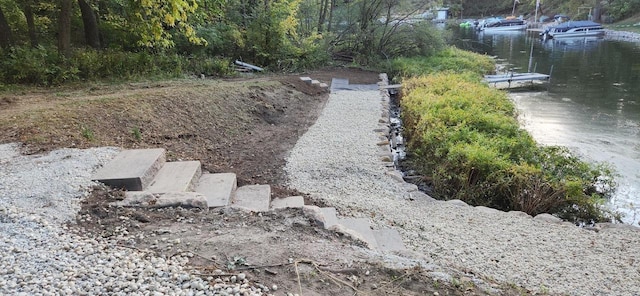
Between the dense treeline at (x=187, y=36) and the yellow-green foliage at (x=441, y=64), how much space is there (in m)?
0.83

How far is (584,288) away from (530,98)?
1344cm

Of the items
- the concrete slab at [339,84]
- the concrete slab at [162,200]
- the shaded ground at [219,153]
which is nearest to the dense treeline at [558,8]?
the concrete slab at [339,84]

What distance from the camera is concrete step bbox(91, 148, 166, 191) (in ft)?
13.1

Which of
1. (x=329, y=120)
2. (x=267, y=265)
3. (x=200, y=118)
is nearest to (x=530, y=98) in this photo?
(x=329, y=120)

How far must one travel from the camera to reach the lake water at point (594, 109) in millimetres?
8422

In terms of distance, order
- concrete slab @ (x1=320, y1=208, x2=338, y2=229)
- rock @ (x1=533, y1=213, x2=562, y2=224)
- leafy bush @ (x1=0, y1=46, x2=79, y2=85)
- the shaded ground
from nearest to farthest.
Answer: the shaded ground
concrete slab @ (x1=320, y1=208, x2=338, y2=229)
rock @ (x1=533, y1=213, x2=562, y2=224)
leafy bush @ (x1=0, y1=46, x2=79, y2=85)

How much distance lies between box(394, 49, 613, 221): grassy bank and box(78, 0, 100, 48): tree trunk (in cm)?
823

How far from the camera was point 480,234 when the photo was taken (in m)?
4.50

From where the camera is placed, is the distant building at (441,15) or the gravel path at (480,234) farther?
the distant building at (441,15)

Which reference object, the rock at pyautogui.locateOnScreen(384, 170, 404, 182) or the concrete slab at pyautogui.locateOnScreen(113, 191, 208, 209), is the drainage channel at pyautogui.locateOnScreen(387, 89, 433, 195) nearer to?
the rock at pyautogui.locateOnScreen(384, 170, 404, 182)

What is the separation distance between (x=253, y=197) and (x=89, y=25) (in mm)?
9161

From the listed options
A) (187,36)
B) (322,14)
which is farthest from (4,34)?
(322,14)

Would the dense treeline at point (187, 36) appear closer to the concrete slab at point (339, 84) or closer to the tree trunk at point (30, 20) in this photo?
the tree trunk at point (30, 20)

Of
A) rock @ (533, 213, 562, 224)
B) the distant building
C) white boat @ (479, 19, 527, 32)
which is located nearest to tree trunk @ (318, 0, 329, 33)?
the distant building
